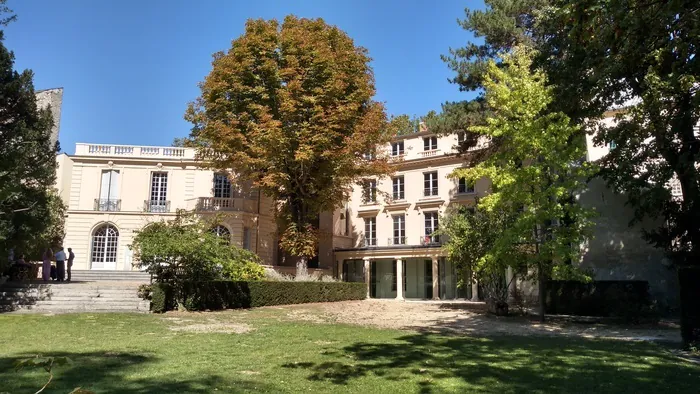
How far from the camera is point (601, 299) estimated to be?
58.3 feet

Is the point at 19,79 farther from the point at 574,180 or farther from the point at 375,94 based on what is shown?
the point at 574,180

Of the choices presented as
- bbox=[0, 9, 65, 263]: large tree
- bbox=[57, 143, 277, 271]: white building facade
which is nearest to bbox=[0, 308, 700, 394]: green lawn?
bbox=[0, 9, 65, 263]: large tree

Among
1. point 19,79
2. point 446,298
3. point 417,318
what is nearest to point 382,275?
point 446,298

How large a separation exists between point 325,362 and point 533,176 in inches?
408

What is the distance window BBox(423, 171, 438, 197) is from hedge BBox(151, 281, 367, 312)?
11.9 metres

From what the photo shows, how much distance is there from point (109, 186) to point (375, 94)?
18.2 metres

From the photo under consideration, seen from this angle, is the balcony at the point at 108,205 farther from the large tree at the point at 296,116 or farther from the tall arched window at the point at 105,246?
the large tree at the point at 296,116

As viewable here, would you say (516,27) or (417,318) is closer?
(417,318)

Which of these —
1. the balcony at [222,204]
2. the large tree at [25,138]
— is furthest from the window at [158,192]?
the large tree at [25,138]

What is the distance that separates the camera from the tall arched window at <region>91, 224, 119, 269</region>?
31.7 metres

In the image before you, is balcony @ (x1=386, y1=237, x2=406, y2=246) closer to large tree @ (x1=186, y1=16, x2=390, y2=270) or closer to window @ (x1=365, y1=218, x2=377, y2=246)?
window @ (x1=365, y1=218, x2=377, y2=246)

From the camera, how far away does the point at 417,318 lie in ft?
57.7

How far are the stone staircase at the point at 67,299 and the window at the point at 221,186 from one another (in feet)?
50.4

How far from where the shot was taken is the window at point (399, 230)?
3575 centimetres
